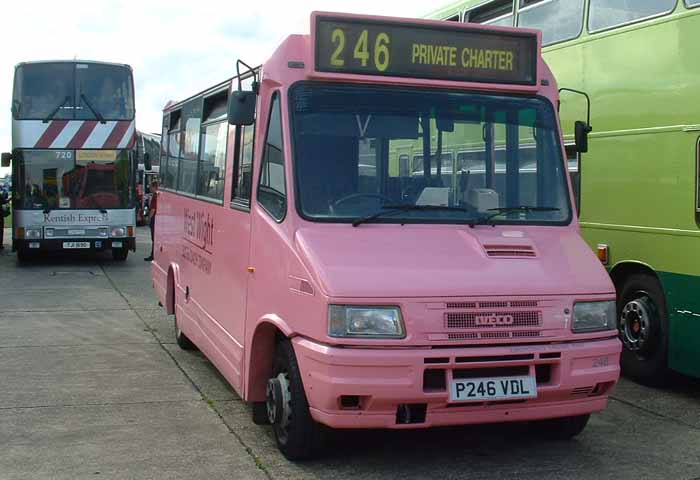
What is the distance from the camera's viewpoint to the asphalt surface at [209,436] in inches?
228

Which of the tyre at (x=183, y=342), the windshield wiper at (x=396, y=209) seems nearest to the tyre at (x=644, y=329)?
the windshield wiper at (x=396, y=209)

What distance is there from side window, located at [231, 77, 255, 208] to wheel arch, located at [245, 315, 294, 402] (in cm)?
90

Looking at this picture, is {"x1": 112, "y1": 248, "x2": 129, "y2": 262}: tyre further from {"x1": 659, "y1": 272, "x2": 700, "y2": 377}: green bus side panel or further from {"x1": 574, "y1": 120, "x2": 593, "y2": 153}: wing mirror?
{"x1": 574, "y1": 120, "x2": 593, "y2": 153}: wing mirror

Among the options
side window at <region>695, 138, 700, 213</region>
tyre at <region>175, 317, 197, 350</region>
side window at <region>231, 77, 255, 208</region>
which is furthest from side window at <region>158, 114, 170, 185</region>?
side window at <region>695, 138, 700, 213</region>

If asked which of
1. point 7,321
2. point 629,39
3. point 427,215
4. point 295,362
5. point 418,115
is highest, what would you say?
point 629,39

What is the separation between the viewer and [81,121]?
19781 mm

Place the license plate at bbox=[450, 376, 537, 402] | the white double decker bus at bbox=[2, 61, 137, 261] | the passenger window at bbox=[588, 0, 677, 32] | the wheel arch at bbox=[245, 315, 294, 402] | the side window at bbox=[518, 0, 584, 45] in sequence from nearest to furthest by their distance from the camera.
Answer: the license plate at bbox=[450, 376, 537, 402] < the wheel arch at bbox=[245, 315, 294, 402] < the passenger window at bbox=[588, 0, 677, 32] < the side window at bbox=[518, 0, 584, 45] < the white double decker bus at bbox=[2, 61, 137, 261]

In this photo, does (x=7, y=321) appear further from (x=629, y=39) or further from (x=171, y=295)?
(x=629, y=39)

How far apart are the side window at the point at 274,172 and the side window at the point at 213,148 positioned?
1.20 m

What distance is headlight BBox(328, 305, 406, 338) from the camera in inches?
205

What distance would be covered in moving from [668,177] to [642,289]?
106 cm

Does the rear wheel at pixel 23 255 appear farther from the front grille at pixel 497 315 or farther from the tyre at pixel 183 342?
the front grille at pixel 497 315

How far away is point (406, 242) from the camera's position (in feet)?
18.9

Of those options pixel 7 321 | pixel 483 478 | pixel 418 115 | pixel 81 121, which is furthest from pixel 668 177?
pixel 81 121
